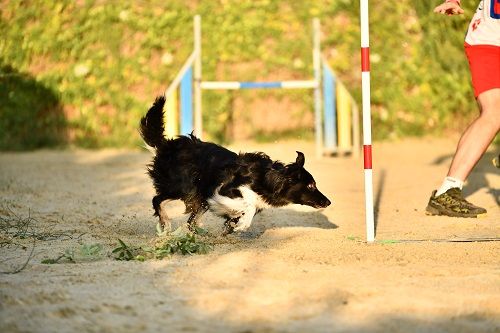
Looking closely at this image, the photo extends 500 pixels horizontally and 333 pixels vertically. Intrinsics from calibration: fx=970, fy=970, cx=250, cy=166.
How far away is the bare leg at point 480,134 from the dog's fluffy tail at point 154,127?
2171 millimetres

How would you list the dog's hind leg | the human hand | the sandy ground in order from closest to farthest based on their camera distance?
the sandy ground, the dog's hind leg, the human hand

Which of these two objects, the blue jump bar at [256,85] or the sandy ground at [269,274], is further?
the blue jump bar at [256,85]

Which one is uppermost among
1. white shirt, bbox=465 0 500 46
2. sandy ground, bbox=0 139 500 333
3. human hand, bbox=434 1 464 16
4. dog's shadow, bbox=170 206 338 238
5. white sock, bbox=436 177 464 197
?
human hand, bbox=434 1 464 16

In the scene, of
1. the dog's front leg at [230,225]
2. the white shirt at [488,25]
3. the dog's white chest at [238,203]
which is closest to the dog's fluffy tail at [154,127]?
the dog's white chest at [238,203]

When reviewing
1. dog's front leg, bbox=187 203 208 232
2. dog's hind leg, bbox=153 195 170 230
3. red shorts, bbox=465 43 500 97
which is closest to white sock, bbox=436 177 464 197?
red shorts, bbox=465 43 500 97

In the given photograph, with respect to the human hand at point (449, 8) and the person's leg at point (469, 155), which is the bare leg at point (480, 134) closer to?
the person's leg at point (469, 155)

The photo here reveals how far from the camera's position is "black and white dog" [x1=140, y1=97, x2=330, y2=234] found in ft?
20.3

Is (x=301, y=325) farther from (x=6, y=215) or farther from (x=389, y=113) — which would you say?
(x=389, y=113)

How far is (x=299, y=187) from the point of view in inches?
250

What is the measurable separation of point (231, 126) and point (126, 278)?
8292mm

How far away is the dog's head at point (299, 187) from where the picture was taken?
248 inches

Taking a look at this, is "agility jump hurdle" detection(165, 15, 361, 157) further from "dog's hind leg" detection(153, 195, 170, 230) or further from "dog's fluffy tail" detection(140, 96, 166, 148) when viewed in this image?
"dog's hind leg" detection(153, 195, 170, 230)

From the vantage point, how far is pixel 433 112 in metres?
12.8

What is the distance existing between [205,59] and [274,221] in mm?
5927
